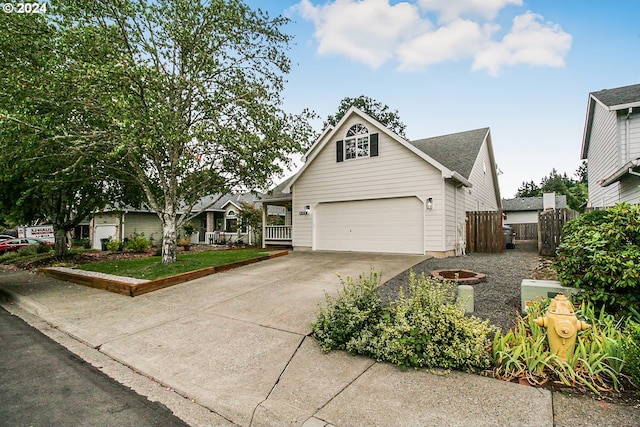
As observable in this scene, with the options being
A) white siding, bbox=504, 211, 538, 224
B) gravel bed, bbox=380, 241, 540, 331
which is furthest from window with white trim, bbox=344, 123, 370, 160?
white siding, bbox=504, 211, 538, 224

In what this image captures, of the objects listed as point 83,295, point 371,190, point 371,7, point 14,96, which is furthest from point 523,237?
point 14,96

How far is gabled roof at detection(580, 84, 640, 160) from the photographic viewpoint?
31.7ft

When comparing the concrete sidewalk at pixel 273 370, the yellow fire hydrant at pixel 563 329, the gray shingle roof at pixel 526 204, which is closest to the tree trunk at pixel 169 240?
the concrete sidewalk at pixel 273 370

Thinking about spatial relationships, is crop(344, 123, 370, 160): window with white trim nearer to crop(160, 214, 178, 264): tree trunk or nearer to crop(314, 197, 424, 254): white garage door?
crop(314, 197, 424, 254): white garage door

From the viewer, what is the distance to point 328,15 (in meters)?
10.2

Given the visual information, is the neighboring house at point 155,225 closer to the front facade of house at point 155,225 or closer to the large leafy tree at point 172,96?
the front facade of house at point 155,225

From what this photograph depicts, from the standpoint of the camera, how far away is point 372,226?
12.3 m

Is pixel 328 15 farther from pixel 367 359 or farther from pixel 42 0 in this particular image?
pixel 367 359

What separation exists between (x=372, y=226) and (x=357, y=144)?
3387 mm

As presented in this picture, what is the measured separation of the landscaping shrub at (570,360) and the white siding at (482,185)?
36.7 ft

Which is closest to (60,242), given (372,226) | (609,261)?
(372,226)

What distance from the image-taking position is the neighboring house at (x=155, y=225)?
2136cm

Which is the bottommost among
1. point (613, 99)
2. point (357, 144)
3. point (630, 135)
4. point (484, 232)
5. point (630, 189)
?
point (484, 232)

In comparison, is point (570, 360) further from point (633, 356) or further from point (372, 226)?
point (372, 226)
